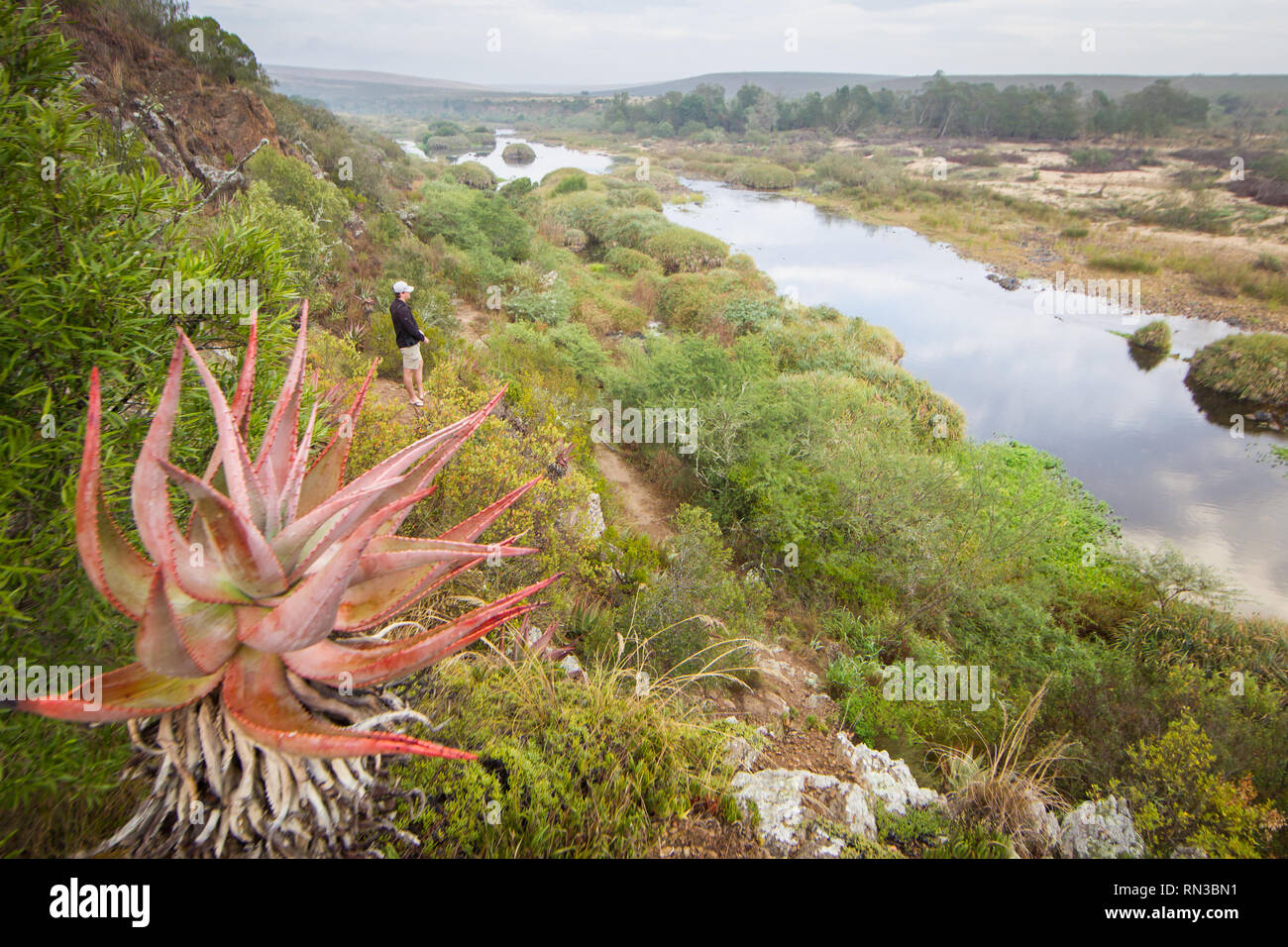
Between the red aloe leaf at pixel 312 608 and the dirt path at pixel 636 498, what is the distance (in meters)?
7.34

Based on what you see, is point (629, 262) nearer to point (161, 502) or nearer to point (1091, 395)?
point (1091, 395)

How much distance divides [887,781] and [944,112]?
10045 centimetres

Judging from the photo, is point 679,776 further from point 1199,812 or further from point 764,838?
point 1199,812

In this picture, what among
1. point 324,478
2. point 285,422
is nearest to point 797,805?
point 324,478

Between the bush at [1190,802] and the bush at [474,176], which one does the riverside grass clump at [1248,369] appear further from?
the bush at [474,176]

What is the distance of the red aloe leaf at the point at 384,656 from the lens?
5.94 feet

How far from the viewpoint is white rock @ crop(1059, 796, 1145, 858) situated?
12.9 ft

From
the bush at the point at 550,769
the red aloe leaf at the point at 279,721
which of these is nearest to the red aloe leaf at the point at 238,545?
the red aloe leaf at the point at 279,721

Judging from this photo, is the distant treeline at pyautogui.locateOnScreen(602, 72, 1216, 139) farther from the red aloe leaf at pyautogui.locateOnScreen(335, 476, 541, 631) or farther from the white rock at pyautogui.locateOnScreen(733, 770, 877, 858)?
the red aloe leaf at pyautogui.locateOnScreen(335, 476, 541, 631)

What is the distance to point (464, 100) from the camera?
7082 inches

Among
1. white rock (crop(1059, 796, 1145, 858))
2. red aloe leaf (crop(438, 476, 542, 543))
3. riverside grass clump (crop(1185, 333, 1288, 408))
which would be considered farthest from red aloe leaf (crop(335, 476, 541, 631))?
riverside grass clump (crop(1185, 333, 1288, 408))

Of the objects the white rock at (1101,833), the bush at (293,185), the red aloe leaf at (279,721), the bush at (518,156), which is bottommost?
the white rock at (1101,833)

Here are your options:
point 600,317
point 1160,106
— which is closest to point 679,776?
point 600,317

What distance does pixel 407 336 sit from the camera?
8.45m
